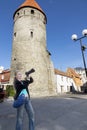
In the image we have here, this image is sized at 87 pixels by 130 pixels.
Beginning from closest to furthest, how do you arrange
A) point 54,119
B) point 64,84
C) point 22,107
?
point 22,107
point 54,119
point 64,84

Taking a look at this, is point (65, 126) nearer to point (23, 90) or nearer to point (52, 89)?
point (23, 90)

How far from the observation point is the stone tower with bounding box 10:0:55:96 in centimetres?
2664

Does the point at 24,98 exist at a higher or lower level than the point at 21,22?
lower

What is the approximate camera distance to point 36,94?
83.6 ft

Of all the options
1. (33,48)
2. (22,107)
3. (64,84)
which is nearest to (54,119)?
(22,107)

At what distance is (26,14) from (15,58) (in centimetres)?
867

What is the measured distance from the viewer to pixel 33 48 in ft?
90.2

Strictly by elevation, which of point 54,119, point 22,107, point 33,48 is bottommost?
point 54,119

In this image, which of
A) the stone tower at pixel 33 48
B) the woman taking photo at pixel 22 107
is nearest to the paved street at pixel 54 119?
the woman taking photo at pixel 22 107

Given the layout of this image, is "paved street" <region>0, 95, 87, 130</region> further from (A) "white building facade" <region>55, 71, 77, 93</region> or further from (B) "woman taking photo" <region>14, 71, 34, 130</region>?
(A) "white building facade" <region>55, 71, 77, 93</region>

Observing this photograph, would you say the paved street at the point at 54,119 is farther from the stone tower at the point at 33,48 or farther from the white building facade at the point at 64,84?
the white building facade at the point at 64,84

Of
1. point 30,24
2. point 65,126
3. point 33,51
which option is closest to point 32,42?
point 33,51

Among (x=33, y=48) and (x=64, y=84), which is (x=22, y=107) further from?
(x=64, y=84)

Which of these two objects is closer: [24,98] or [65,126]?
[24,98]
